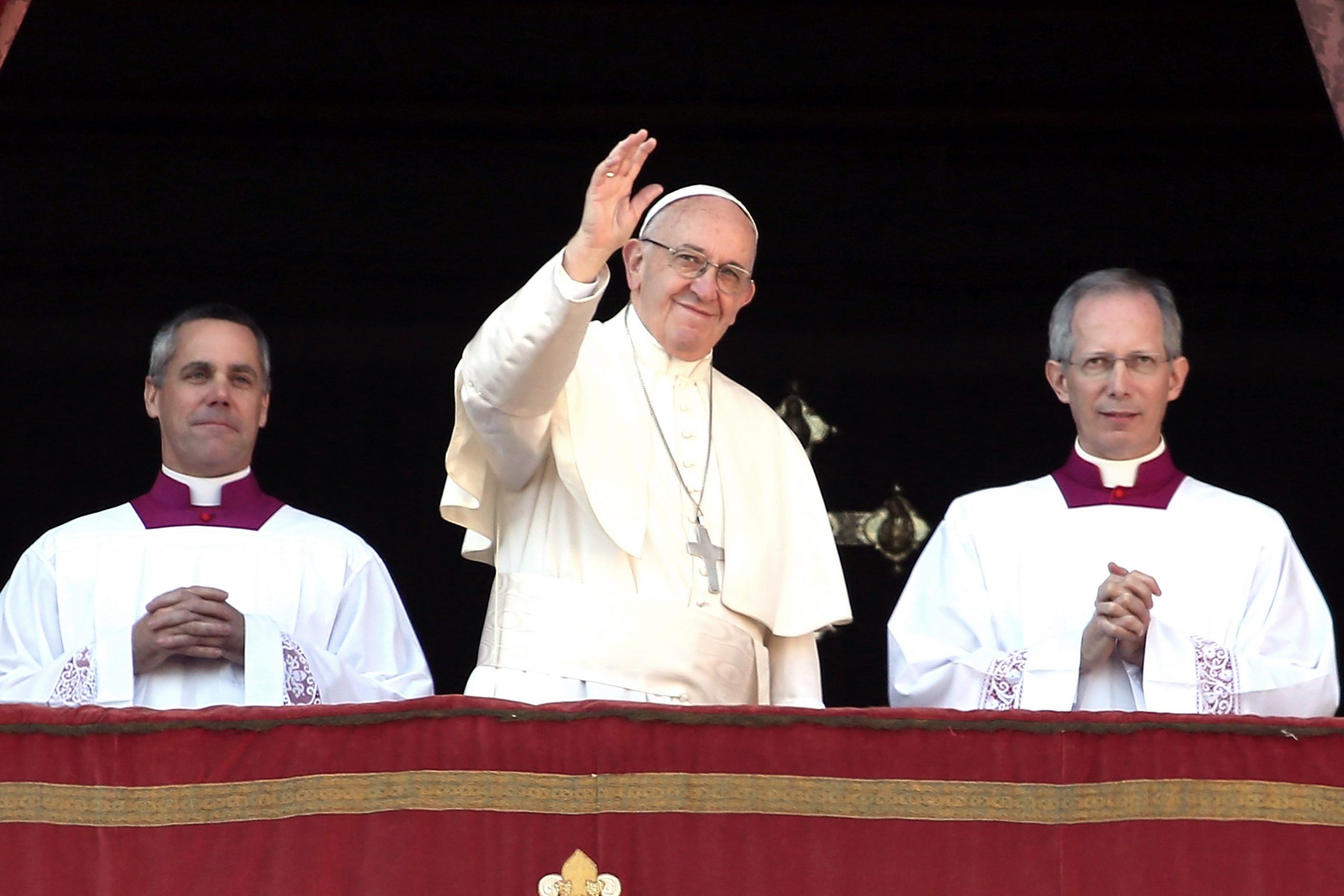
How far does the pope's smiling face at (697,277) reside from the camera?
4.58m

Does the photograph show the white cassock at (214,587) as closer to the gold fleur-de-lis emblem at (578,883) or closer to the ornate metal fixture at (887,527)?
the gold fleur-de-lis emblem at (578,883)

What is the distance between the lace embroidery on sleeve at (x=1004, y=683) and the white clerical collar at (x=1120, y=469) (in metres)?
0.52

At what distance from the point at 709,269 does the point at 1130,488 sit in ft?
3.22

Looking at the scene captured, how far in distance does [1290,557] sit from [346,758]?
1.94 meters

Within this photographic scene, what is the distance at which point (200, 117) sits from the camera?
6.98 meters

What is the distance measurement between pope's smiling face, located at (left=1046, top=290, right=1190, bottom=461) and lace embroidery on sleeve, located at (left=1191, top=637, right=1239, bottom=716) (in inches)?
20.4

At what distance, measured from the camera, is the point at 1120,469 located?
16.5 feet

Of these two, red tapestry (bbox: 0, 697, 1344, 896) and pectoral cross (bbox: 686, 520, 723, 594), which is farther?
pectoral cross (bbox: 686, 520, 723, 594)

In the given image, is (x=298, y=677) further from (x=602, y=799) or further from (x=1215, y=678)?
(x=1215, y=678)

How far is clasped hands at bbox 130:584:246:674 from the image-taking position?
14.8 feet

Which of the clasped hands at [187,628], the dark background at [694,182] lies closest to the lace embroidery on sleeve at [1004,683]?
the clasped hands at [187,628]

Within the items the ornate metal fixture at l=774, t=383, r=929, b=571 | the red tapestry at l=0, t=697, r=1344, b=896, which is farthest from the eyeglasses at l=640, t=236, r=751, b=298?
the ornate metal fixture at l=774, t=383, r=929, b=571

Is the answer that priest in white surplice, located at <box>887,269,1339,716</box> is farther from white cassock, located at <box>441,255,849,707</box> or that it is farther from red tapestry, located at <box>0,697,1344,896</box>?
A: red tapestry, located at <box>0,697,1344,896</box>

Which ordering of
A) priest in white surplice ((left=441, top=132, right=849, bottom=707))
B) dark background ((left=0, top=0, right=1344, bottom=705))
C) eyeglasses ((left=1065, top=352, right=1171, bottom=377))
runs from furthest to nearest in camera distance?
1. dark background ((left=0, top=0, right=1344, bottom=705))
2. eyeglasses ((left=1065, top=352, right=1171, bottom=377))
3. priest in white surplice ((left=441, top=132, right=849, bottom=707))
